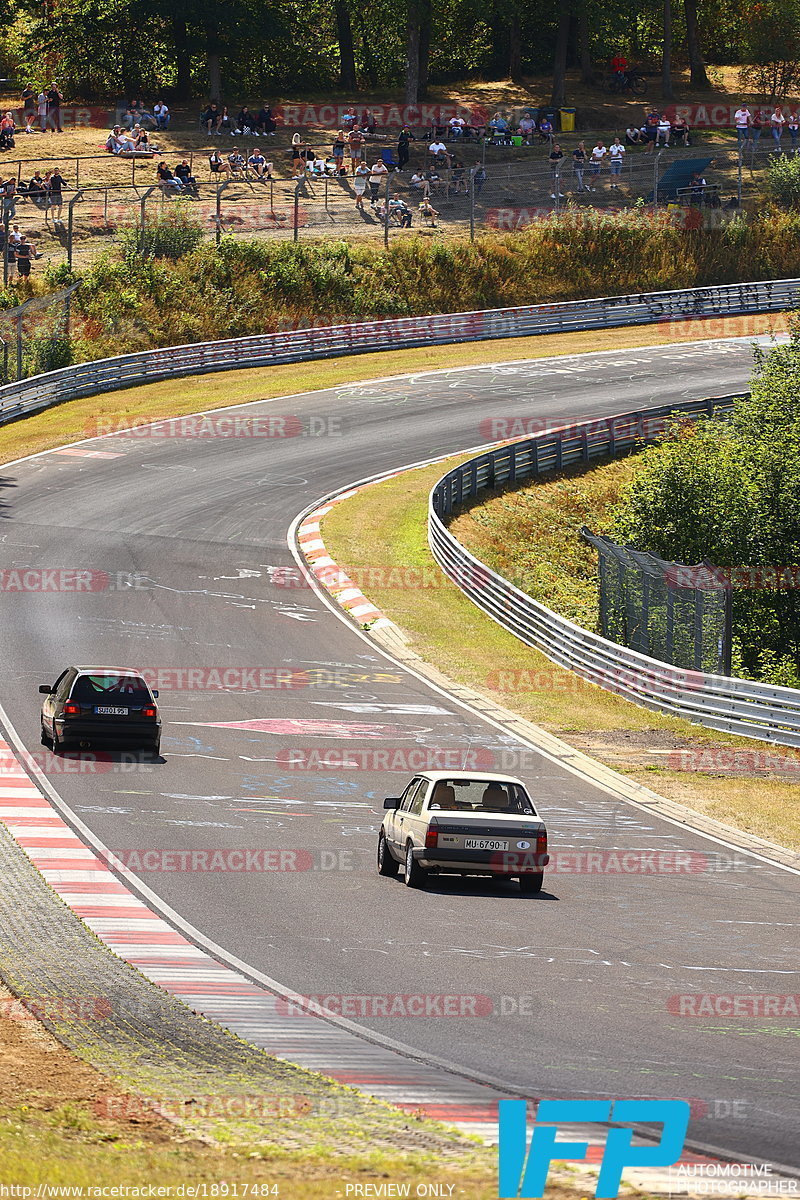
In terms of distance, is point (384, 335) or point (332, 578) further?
point (384, 335)

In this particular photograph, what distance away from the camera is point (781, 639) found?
36.9 m

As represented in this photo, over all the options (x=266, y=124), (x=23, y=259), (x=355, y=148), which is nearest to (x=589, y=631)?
(x=23, y=259)

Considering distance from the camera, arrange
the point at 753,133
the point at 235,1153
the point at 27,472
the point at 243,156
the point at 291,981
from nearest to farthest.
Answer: the point at 235,1153 < the point at 291,981 < the point at 27,472 < the point at 243,156 < the point at 753,133

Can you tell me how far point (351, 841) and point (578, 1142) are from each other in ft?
31.1

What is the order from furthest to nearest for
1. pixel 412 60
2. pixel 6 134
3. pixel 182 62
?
1. pixel 182 62
2. pixel 412 60
3. pixel 6 134

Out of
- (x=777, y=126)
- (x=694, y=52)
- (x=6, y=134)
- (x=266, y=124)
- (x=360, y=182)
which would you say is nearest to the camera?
(x=360, y=182)

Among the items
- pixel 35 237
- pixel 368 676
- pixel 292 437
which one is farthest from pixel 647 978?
pixel 35 237

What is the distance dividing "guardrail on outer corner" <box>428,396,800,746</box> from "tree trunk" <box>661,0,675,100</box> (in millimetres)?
43484

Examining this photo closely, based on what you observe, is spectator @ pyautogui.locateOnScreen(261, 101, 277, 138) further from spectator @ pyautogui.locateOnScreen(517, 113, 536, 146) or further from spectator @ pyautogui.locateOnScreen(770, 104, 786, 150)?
spectator @ pyautogui.locateOnScreen(770, 104, 786, 150)

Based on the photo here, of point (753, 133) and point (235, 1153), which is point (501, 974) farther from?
point (753, 133)

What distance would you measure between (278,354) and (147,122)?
25.0 metres

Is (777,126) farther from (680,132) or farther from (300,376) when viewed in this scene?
(300,376)

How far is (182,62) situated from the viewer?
86438 millimetres

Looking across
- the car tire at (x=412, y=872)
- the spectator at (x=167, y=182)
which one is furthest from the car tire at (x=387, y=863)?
the spectator at (x=167, y=182)
